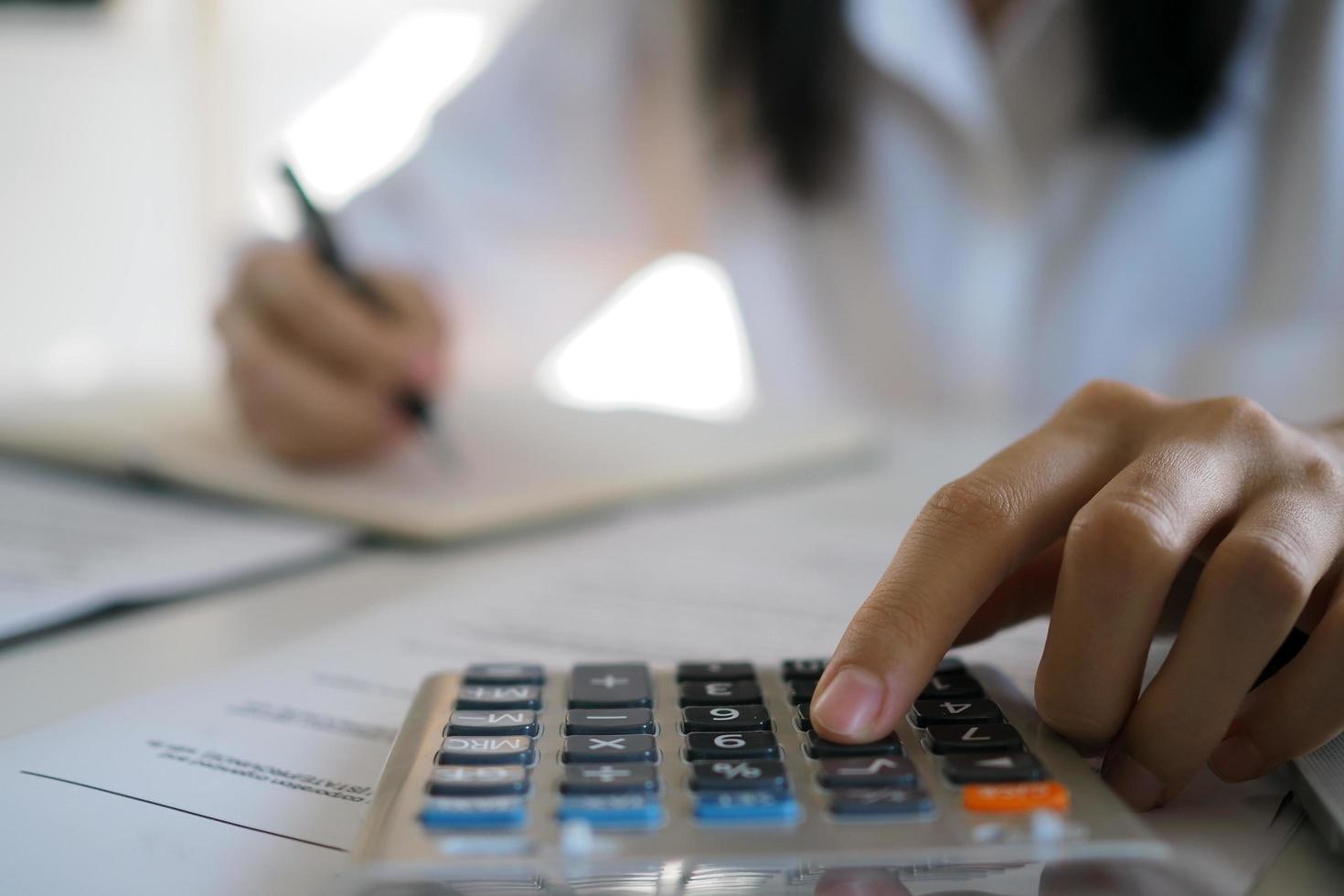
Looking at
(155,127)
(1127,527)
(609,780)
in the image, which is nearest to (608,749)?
(609,780)

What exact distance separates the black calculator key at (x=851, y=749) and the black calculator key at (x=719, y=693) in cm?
3

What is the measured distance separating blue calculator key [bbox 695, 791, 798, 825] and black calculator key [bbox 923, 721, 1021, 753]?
0.15 ft

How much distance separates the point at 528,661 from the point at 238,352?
1.17 ft

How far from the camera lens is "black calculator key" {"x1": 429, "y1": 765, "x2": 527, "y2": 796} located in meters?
0.21

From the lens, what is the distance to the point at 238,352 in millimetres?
604

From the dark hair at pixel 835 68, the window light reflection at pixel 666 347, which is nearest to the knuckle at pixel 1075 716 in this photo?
the dark hair at pixel 835 68

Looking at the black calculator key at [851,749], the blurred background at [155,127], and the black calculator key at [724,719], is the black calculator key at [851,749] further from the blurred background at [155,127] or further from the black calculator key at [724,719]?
the blurred background at [155,127]

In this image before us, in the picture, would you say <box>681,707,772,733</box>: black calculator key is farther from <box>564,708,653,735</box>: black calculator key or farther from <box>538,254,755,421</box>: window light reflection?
<box>538,254,755,421</box>: window light reflection

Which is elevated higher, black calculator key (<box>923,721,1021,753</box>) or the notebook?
the notebook

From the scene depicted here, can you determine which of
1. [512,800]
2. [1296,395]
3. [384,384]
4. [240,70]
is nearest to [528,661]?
[512,800]

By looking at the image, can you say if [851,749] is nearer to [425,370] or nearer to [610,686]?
[610,686]

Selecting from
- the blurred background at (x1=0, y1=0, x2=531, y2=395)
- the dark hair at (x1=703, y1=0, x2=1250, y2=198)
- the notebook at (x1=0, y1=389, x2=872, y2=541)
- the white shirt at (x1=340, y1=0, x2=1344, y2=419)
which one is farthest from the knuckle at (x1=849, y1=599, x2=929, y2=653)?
the blurred background at (x1=0, y1=0, x2=531, y2=395)

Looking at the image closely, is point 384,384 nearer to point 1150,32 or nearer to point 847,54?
point 847,54

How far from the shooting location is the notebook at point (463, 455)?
0.51m
